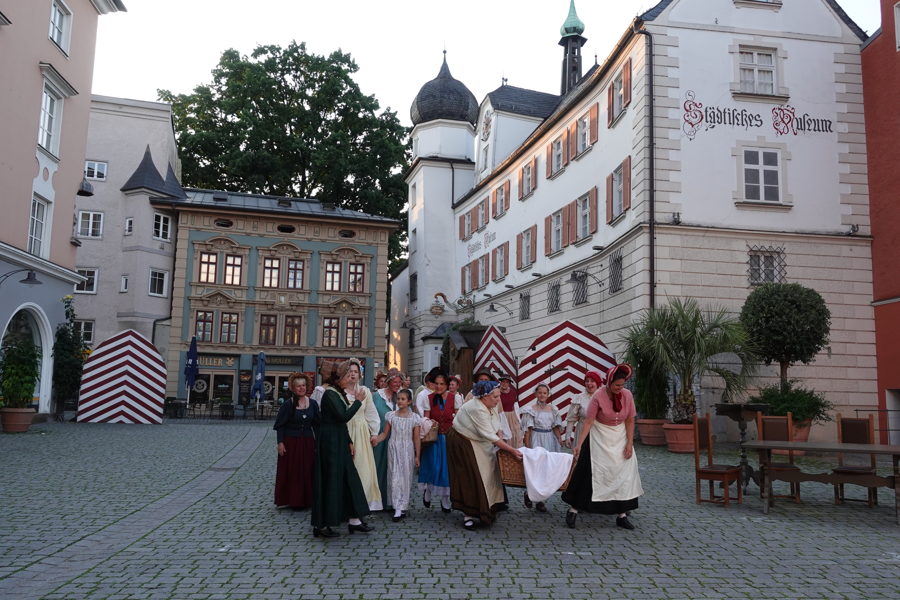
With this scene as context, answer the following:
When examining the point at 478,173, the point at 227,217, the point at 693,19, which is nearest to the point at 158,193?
the point at 227,217

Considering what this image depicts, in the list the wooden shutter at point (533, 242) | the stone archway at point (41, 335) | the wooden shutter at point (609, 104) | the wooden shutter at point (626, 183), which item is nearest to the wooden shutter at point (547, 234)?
the wooden shutter at point (533, 242)

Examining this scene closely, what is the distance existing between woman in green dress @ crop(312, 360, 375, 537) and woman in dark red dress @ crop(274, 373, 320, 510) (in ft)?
4.21

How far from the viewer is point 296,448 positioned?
9688 millimetres

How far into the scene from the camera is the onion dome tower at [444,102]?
44.4 metres

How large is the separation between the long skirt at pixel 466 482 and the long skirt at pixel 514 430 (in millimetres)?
2676

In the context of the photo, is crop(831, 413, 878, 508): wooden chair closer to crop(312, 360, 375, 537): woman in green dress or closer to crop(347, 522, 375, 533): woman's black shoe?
crop(347, 522, 375, 533): woman's black shoe

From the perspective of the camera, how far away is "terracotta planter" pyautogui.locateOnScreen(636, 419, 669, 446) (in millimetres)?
17406

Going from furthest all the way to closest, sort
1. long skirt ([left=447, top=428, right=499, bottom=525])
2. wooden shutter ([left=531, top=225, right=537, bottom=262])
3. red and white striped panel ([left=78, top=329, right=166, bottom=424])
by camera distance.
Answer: wooden shutter ([left=531, top=225, right=537, bottom=262]) → red and white striped panel ([left=78, top=329, right=166, bottom=424]) → long skirt ([left=447, top=428, right=499, bottom=525])

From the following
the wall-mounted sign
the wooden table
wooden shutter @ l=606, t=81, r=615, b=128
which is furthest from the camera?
wooden shutter @ l=606, t=81, r=615, b=128

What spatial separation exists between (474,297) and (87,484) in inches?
1107

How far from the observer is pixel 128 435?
61.7 feet

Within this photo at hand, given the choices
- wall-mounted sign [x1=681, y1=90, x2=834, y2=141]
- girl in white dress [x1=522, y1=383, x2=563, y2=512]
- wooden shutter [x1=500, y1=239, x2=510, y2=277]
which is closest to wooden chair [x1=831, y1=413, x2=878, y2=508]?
girl in white dress [x1=522, y1=383, x2=563, y2=512]

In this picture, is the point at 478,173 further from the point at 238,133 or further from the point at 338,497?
the point at 338,497

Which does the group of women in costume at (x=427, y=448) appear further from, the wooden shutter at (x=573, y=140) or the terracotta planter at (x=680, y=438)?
the wooden shutter at (x=573, y=140)
